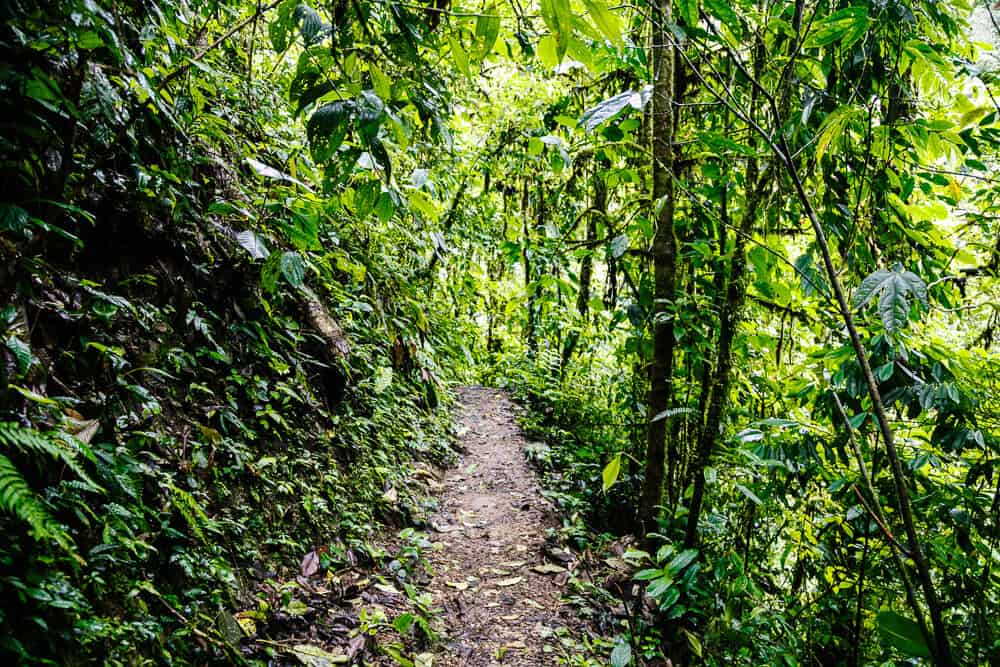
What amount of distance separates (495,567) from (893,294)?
11.4ft

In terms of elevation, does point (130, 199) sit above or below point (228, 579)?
above

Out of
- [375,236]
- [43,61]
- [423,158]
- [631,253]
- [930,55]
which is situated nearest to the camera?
[930,55]

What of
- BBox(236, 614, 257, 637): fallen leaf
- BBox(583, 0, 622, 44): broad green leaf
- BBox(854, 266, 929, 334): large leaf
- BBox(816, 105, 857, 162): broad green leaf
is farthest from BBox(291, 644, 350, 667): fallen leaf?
BBox(816, 105, 857, 162): broad green leaf

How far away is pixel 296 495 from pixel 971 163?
419 centimetres

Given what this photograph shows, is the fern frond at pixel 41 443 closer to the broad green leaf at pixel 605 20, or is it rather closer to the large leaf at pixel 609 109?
the broad green leaf at pixel 605 20

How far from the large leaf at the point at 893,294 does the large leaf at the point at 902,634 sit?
810mm

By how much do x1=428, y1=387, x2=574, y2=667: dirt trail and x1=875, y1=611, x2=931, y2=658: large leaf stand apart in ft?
7.27

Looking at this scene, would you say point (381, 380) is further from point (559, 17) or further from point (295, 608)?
point (559, 17)

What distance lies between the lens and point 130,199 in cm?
308

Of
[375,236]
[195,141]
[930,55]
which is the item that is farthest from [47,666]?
[375,236]

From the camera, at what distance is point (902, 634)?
1.47 metres

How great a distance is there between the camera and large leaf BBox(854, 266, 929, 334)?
5.35 feet

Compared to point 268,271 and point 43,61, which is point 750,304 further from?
point 43,61

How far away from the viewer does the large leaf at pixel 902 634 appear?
1.44m
